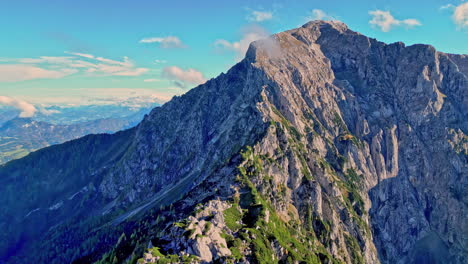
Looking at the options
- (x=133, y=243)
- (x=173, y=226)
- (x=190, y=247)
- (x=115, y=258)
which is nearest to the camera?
(x=190, y=247)

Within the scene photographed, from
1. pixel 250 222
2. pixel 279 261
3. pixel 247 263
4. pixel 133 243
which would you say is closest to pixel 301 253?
pixel 279 261

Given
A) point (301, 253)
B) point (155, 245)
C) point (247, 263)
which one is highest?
point (155, 245)

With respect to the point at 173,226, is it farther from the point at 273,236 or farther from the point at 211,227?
the point at 273,236

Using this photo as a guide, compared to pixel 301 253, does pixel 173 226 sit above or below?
above

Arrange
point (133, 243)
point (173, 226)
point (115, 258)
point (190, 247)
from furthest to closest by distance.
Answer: point (133, 243) < point (115, 258) < point (173, 226) < point (190, 247)

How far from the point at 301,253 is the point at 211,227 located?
73.2m

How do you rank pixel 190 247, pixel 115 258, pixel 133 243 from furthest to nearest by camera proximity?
pixel 133 243
pixel 115 258
pixel 190 247

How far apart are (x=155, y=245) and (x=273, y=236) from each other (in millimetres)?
69281

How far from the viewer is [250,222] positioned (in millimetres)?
177125

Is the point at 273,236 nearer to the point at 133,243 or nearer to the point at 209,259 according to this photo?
the point at 209,259

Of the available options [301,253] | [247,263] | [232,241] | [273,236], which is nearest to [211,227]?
[232,241]

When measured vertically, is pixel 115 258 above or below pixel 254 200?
below

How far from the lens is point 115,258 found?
6663 inches

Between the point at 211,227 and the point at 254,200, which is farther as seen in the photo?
the point at 254,200
